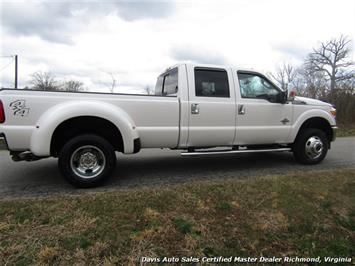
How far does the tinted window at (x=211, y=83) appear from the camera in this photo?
505 cm

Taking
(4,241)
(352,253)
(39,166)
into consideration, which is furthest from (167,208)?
(39,166)

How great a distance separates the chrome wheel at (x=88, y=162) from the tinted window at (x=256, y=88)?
287 cm

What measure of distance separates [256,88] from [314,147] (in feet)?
5.94

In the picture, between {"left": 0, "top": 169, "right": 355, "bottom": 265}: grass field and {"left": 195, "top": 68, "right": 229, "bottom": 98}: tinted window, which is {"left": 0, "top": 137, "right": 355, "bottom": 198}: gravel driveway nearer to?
{"left": 0, "top": 169, "right": 355, "bottom": 265}: grass field

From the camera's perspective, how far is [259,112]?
17.7 feet

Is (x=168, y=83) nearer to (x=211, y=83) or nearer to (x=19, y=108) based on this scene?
(x=211, y=83)

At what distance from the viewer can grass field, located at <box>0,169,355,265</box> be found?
262 centimetres

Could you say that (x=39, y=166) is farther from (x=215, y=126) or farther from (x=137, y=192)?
(x=215, y=126)

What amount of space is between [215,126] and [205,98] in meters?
0.54

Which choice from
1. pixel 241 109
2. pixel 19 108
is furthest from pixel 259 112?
Result: pixel 19 108

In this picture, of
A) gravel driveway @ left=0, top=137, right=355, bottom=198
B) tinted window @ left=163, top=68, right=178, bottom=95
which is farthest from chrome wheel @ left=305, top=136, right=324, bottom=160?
tinted window @ left=163, top=68, right=178, bottom=95

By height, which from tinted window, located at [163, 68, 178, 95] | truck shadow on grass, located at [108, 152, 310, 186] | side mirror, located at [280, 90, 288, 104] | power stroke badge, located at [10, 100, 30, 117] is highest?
tinted window, located at [163, 68, 178, 95]

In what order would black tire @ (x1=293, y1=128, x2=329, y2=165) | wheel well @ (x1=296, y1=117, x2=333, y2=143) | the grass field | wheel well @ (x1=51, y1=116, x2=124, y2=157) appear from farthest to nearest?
wheel well @ (x1=296, y1=117, x2=333, y2=143), black tire @ (x1=293, y1=128, x2=329, y2=165), wheel well @ (x1=51, y1=116, x2=124, y2=157), the grass field

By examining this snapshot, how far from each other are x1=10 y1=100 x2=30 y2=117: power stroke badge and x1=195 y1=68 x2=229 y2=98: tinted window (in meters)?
2.75
